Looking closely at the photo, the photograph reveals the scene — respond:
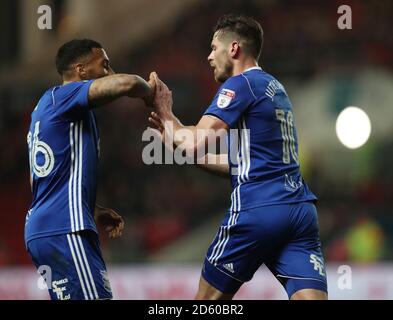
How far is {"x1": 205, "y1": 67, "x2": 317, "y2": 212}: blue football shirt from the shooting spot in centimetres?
589

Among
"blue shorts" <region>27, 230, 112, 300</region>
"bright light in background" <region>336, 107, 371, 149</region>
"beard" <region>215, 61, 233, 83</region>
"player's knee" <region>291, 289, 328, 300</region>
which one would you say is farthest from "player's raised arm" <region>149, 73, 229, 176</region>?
"bright light in background" <region>336, 107, 371, 149</region>

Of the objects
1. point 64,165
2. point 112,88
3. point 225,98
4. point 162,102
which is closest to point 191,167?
→ point 162,102

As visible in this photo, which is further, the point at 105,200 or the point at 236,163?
the point at 105,200

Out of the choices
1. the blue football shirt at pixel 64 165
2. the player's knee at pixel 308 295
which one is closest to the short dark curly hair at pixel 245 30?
the blue football shirt at pixel 64 165

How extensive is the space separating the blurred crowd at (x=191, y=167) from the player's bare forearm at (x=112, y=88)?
28.9 feet

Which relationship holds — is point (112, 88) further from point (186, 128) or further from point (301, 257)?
point (301, 257)

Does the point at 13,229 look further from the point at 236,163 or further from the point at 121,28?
the point at 236,163

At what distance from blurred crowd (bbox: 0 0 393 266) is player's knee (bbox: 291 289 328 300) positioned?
8.20 m

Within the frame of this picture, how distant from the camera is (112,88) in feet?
18.5

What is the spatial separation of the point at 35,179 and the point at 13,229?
11586 mm

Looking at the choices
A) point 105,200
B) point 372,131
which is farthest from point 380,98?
point 105,200

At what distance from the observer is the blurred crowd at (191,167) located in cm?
1511

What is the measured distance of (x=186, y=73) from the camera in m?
18.9

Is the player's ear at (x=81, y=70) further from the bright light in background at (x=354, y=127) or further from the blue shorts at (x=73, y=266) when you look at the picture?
the bright light in background at (x=354, y=127)
